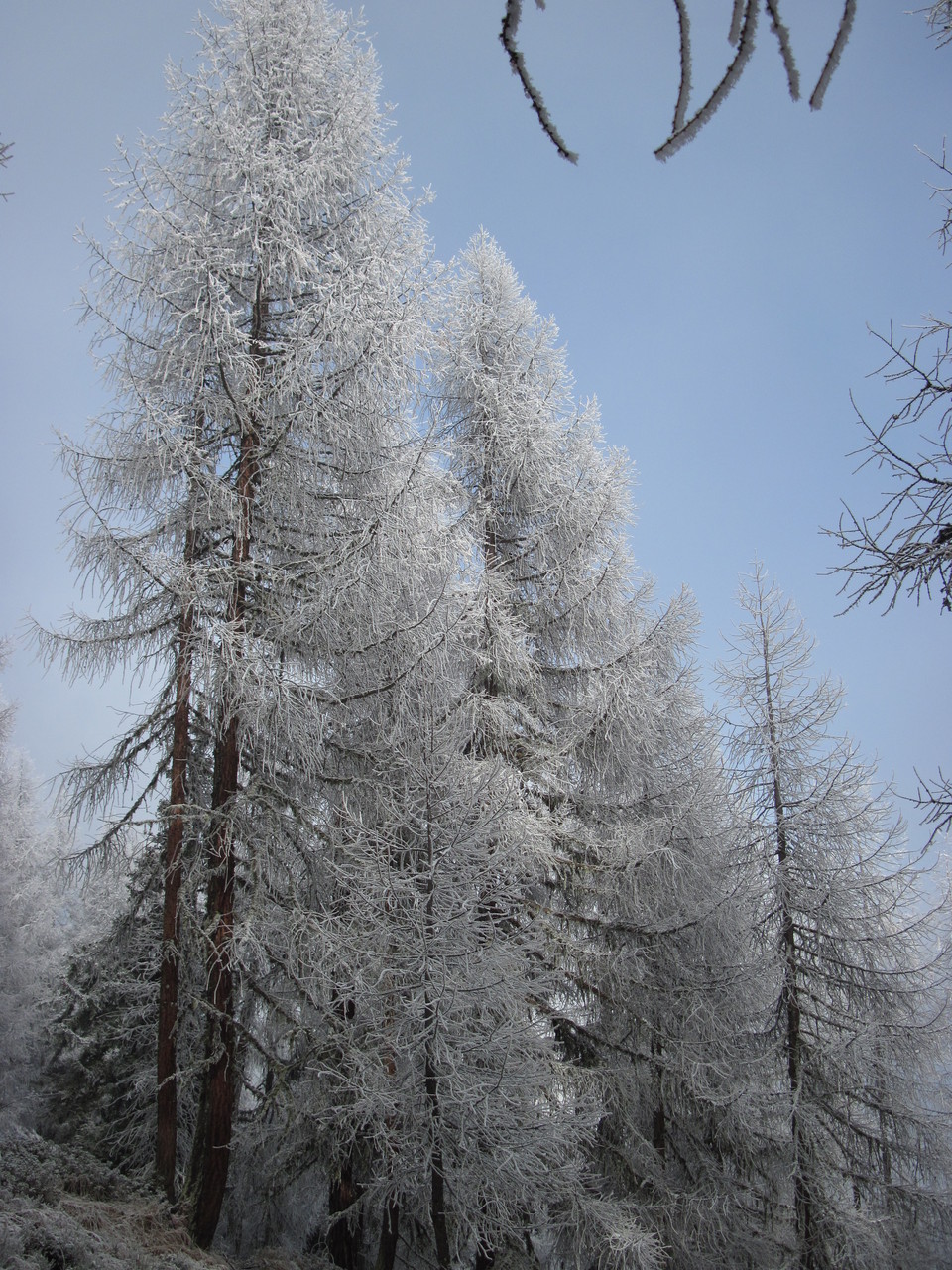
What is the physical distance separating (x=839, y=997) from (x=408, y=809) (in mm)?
5663

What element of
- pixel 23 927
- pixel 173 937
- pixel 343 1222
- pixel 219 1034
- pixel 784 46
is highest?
pixel 784 46

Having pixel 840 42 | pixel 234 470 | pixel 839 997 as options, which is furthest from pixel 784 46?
pixel 839 997

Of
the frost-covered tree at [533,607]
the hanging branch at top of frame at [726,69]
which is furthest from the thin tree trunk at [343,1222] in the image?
the hanging branch at top of frame at [726,69]

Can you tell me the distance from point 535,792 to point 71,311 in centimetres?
645

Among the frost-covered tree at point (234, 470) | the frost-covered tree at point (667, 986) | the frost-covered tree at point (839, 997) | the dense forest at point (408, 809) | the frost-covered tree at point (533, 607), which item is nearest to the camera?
the dense forest at point (408, 809)

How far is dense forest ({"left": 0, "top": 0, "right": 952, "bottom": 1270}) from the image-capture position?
18.1 feet

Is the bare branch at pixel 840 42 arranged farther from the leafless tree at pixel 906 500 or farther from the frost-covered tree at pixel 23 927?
the frost-covered tree at pixel 23 927

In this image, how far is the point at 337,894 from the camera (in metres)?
7.00

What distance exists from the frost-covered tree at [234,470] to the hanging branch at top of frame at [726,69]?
5093 millimetres

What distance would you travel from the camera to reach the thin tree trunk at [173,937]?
18.8 feet

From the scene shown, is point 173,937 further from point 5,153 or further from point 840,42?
point 840,42

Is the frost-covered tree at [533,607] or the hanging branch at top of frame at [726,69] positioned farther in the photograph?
the frost-covered tree at [533,607]

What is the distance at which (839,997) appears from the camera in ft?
26.9

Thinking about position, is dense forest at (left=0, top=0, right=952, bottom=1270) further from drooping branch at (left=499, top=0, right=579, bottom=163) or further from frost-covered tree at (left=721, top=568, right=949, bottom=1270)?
drooping branch at (left=499, top=0, right=579, bottom=163)
